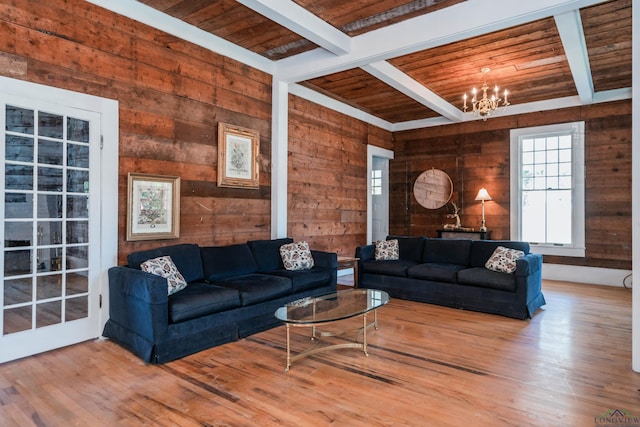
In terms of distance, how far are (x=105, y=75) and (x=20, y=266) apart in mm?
1797

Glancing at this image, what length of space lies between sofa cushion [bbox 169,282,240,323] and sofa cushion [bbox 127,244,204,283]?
200mm

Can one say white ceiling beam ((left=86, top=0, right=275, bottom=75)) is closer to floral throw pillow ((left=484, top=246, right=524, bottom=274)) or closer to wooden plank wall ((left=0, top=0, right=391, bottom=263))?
wooden plank wall ((left=0, top=0, right=391, bottom=263))

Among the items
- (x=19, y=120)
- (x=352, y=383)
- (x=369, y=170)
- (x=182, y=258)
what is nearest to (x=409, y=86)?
(x=369, y=170)

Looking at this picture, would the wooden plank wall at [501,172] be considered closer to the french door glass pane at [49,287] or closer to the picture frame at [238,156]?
the picture frame at [238,156]

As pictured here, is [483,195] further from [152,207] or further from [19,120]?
[19,120]

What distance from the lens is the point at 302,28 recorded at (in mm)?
3857

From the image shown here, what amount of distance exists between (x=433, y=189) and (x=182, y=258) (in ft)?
17.8

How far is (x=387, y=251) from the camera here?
222 inches

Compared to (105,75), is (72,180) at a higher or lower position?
lower

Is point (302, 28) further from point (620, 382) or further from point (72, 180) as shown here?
point (620, 382)

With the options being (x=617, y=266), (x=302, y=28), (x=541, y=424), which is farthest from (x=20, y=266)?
(x=617, y=266)

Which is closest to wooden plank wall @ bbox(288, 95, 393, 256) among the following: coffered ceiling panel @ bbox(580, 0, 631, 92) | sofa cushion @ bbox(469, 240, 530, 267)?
sofa cushion @ bbox(469, 240, 530, 267)

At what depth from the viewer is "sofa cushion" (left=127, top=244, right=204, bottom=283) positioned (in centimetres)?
351

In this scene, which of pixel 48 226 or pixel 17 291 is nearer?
pixel 17 291
